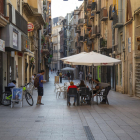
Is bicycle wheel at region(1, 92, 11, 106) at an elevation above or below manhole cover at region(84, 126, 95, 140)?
→ above

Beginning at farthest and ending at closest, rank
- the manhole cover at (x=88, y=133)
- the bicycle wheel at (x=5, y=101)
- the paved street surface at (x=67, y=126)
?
the bicycle wheel at (x=5, y=101), the paved street surface at (x=67, y=126), the manhole cover at (x=88, y=133)

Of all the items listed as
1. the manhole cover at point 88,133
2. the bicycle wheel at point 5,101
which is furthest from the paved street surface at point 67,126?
the bicycle wheel at point 5,101

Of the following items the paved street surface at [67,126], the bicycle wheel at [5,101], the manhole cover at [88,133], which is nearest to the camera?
the manhole cover at [88,133]

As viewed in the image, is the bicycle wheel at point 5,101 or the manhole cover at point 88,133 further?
the bicycle wheel at point 5,101

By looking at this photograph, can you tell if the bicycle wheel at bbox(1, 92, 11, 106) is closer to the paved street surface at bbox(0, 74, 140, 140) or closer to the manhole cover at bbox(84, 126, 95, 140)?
the paved street surface at bbox(0, 74, 140, 140)

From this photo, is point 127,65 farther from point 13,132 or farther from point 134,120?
point 13,132

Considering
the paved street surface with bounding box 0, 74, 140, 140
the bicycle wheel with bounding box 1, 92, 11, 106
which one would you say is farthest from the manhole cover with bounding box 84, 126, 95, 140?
the bicycle wheel with bounding box 1, 92, 11, 106

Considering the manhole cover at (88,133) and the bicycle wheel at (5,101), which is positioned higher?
the bicycle wheel at (5,101)

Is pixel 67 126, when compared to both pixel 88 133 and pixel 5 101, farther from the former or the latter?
pixel 5 101

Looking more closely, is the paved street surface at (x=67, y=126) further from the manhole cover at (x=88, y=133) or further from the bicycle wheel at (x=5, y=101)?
the bicycle wheel at (x=5, y=101)

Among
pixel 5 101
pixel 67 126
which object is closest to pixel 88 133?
pixel 67 126

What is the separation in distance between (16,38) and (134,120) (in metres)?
10.3

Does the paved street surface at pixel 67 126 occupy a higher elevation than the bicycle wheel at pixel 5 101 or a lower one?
lower

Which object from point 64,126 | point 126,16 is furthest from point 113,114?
point 126,16
